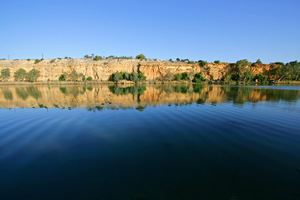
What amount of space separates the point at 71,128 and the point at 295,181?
9267 mm

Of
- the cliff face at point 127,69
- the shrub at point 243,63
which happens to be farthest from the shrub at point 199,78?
the shrub at point 243,63

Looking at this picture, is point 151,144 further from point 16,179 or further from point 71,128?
point 71,128

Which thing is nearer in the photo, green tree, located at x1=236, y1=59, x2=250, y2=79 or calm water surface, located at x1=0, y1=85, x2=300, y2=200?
calm water surface, located at x1=0, y1=85, x2=300, y2=200

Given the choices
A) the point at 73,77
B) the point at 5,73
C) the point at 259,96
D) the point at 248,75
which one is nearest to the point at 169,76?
the point at 248,75

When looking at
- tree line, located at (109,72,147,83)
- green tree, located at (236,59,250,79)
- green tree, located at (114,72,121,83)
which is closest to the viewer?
tree line, located at (109,72,147,83)

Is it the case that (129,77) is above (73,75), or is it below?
below

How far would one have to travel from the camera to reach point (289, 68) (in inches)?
2955

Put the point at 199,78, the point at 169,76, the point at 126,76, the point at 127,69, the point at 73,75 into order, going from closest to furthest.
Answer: the point at 126,76 < the point at 73,75 < the point at 199,78 < the point at 169,76 < the point at 127,69

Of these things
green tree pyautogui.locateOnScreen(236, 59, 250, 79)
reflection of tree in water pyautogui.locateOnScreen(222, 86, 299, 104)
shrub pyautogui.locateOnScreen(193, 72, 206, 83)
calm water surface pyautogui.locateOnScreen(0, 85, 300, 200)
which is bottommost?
calm water surface pyautogui.locateOnScreen(0, 85, 300, 200)

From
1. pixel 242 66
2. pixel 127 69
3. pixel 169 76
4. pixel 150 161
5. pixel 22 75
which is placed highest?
pixel 242 66

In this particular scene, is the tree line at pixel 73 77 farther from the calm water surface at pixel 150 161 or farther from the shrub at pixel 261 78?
the shrub at pixel 261 78

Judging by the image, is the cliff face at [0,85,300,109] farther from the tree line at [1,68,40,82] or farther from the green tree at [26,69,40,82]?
the tree line at [1,68,40,82]

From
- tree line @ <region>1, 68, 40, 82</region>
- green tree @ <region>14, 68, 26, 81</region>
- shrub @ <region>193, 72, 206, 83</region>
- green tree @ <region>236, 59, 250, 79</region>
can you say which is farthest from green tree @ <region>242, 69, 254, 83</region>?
green tree @ <region>14, 68, 26, 81</region>

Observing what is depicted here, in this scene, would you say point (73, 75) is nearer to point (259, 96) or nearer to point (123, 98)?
point (123, 98)
